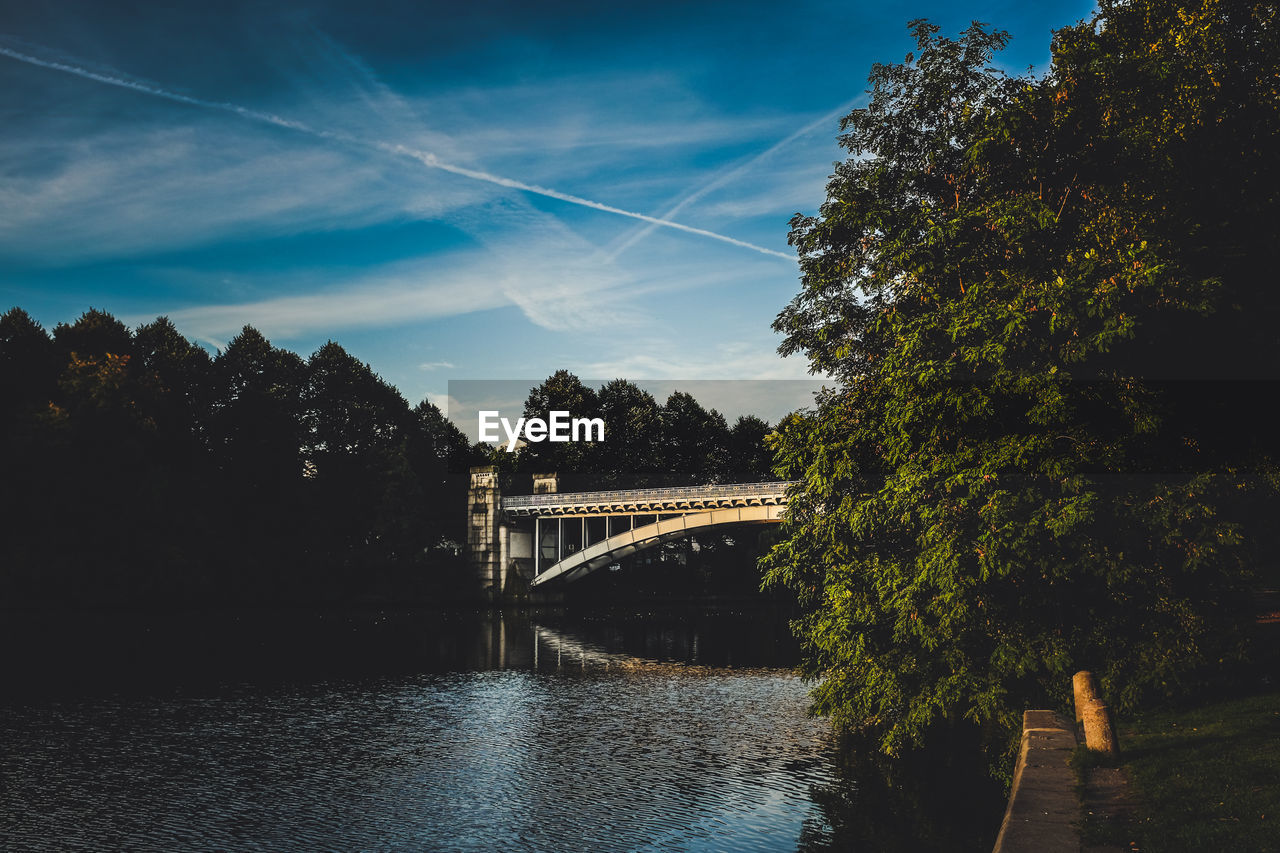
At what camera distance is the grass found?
10938 millimetres

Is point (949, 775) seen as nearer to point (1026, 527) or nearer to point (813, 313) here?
point (1026, 527)

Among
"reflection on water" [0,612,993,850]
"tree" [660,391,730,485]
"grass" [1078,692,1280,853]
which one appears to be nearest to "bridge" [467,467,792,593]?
"tree" [660,391,730,485]

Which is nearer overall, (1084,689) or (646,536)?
(1084,689)

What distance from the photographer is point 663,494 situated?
61156 mm

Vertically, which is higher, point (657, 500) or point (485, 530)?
point (657, 500)

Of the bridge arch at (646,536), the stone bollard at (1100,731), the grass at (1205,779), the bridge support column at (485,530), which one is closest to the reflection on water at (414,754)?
the stone bollard at (1100,731)

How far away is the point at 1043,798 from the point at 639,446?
76.7 m

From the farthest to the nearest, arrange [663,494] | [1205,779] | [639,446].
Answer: [639,446], [663,494], [1205,779]

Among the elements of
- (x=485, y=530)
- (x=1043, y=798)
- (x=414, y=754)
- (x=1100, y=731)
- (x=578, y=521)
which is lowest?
(x=414, y=754)

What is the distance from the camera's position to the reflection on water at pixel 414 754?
52.9 ft

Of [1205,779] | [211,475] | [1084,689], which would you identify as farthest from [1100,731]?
[211,475]

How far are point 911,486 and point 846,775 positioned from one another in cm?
562

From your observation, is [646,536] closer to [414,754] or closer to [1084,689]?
[414,754]

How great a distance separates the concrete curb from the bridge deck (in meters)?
37.4
